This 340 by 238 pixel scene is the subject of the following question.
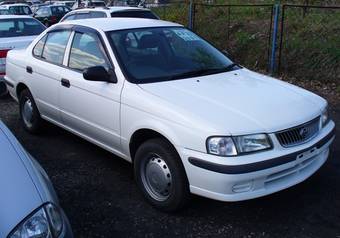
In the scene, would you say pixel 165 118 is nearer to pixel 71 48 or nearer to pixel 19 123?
pixel 71 48

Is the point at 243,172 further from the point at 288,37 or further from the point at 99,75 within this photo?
the point at 288,37

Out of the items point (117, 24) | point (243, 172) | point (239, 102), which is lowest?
point (243, 172)

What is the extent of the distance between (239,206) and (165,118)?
108 centimetres

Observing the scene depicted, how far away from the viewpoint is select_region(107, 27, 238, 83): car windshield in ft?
14.1

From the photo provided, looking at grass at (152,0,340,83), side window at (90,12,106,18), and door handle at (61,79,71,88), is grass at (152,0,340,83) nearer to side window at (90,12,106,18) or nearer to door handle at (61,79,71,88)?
side window at (90,12,106,18)

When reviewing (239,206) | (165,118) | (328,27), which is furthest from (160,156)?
(328,27)

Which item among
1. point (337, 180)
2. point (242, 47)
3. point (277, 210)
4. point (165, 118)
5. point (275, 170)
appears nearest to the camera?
point (275, 170)

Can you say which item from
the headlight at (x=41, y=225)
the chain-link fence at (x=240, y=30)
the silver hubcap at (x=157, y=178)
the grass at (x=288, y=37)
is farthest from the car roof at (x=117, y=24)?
the chain-link fence at (x=240, y=30)

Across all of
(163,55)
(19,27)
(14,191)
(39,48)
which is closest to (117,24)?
(163,55)

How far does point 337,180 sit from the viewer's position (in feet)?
14.6

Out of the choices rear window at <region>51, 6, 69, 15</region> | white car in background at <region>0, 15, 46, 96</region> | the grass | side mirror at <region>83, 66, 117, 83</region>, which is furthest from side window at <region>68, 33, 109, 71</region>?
rear window at <region>51, 6, 69, 15</region>

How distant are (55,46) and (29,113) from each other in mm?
1131

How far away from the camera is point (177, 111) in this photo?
3623 millimetres

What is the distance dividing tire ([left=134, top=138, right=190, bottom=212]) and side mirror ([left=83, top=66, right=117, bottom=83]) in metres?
0.76
